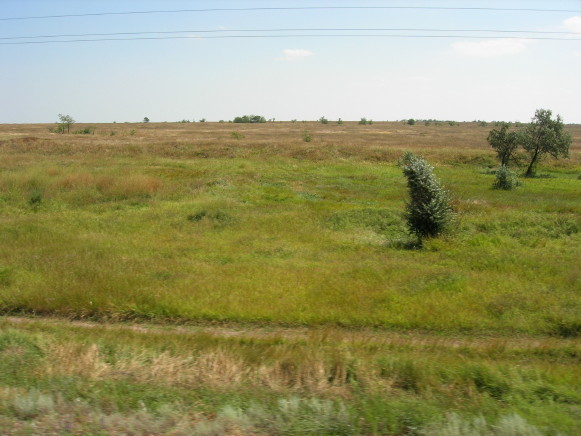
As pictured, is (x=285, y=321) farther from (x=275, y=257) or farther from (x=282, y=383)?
(x=275, y=257)

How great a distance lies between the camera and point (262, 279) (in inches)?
394

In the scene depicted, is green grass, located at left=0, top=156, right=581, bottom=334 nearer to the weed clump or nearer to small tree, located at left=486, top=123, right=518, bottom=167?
the weed clump

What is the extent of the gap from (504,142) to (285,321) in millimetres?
34371

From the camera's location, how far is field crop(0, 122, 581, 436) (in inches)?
170

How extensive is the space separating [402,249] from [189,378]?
9.43 m

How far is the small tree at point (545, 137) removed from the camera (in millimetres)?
33969

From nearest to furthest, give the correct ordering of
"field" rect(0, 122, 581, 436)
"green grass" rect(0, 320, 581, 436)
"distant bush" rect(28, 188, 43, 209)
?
"green grass" rect(0, 320, 581, 436)
"field" rect(0, 122, 581, 436)
"distant bush" rect(28, 188, 43, 209)

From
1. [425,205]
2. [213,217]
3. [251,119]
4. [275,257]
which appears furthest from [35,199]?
[251,119]

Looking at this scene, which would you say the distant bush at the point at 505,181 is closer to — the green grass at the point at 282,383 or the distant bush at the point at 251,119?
the green grass at the point at 282,383

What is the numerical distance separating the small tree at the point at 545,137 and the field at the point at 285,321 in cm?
1618

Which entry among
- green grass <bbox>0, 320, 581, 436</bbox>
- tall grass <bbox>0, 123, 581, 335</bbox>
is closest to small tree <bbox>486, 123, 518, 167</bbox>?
tall grass <bbox>0, 123, 581, 335</bbox>

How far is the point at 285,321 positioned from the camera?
8.09m

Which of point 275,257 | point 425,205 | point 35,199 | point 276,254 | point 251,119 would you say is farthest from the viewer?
point 251,119

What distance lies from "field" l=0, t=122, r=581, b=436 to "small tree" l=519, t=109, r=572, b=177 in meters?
16.2
